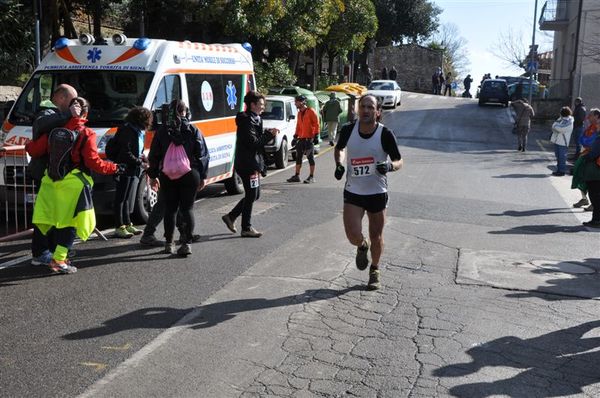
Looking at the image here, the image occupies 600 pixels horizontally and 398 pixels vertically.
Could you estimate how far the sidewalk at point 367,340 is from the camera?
4.50 metres

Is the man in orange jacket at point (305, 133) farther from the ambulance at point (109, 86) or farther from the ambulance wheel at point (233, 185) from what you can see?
the ambulance at point (109, 86)

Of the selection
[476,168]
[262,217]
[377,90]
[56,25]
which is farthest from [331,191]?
[377,90]

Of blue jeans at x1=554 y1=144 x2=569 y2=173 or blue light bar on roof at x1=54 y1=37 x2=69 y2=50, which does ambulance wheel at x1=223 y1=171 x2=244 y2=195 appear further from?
blue jeans at x1=554 y1=144 x2=569 y2=173

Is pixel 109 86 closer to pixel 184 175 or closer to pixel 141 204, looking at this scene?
pixel 141 204

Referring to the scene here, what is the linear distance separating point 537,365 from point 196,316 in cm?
271

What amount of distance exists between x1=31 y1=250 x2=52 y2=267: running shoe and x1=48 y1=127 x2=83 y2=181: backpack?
882 mm

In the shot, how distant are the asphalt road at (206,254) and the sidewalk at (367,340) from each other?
0.29 metres

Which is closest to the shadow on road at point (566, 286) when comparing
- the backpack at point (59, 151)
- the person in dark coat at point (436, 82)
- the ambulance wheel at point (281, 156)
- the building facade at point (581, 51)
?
the backpack at point (59, 151)

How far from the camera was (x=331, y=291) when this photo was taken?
663 cm

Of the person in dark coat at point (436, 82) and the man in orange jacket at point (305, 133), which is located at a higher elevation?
the person in dark coat at point (436, 82)

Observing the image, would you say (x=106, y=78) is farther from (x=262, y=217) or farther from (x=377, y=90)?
(x=377, y=90)

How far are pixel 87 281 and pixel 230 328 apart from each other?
6.30ft

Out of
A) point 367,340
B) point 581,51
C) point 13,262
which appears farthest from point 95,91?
point 581,51

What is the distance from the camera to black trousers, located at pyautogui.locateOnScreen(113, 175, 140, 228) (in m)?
8.54
